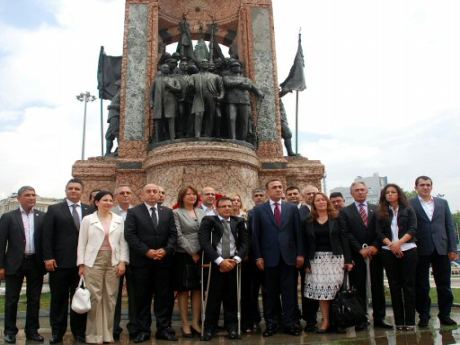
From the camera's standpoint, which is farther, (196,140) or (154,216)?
(196,140)

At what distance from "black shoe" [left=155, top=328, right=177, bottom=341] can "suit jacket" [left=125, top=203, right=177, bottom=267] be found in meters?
0.77

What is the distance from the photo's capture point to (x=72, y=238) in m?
5.83

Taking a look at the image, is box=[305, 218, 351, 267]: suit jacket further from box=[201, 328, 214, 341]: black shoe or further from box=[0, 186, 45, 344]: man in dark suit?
box=[0, 186, 45, 344]: man in dark suit

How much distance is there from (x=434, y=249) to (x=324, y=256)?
1.51 meters

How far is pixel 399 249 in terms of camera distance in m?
5.94

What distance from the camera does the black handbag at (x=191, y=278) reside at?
5.93m

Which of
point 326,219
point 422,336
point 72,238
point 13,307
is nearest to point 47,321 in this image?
point 13,307

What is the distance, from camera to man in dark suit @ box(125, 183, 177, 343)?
5.68m

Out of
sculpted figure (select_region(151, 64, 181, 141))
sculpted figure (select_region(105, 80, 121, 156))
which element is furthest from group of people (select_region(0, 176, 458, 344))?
sculpted figure (select_region(105, 80, 121, 156))

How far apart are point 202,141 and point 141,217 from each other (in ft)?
17.1

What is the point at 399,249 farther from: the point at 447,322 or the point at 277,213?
the point at 277,213

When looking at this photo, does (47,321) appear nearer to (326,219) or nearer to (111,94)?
(326,219)

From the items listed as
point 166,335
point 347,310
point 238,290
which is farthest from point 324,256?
point 166,335

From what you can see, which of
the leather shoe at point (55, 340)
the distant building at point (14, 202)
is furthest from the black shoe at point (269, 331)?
the distant building at point (14, 202)
